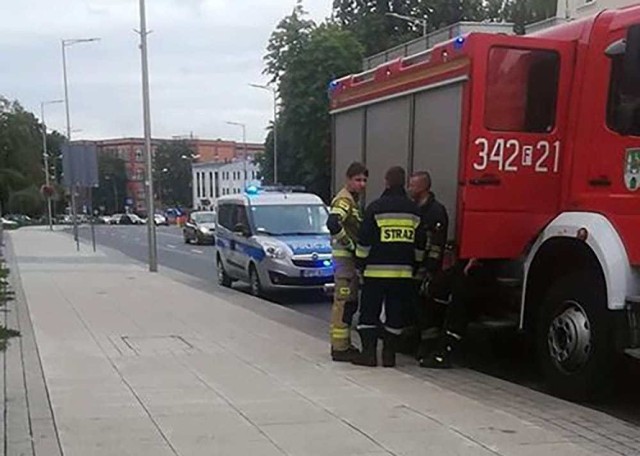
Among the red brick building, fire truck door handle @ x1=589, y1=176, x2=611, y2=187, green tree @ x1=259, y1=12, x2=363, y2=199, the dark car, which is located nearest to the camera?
fire truck door handle @ x1=589, y1=176, x2=611, y2=187

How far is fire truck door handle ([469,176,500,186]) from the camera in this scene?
7691 mm

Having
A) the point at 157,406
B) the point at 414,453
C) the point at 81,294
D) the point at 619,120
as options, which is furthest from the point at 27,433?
the point at 81,294

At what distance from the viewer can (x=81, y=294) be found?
15.0 metres

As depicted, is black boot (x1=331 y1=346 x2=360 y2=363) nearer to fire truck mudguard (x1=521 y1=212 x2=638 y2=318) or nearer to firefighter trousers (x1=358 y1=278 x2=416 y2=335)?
firefighter trousers (x1=358 y1=278 x2=416 y2=335)

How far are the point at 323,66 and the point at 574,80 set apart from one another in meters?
34.2

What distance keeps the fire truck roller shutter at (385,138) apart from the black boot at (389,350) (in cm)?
181

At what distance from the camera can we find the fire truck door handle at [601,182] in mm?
6902

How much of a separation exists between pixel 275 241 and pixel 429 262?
25.2ft

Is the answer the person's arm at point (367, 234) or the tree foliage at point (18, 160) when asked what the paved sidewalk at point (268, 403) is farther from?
the tree foliage at point (18, 160)

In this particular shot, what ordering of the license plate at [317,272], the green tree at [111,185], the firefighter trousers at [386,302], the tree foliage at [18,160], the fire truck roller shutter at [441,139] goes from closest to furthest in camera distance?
the fire truck roller shutter at [441,139] → the firefighter trousers at [386,302] → the license plate at [317,272] → the tree foliage at [18,160] → the green tree at [111,185]

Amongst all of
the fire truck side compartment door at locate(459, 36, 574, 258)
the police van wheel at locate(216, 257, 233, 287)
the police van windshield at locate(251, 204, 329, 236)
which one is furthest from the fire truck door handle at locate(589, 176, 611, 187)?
the police van wheel at locate(216, 257, 233, 287)

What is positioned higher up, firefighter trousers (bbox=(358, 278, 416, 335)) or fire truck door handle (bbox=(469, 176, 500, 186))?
fire truck door handle (bbox=(469, 176, 500, 186))

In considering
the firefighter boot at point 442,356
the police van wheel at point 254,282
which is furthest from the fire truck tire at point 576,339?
the police van wheel at point 254,282

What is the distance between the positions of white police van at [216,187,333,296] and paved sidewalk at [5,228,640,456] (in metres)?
4.21
